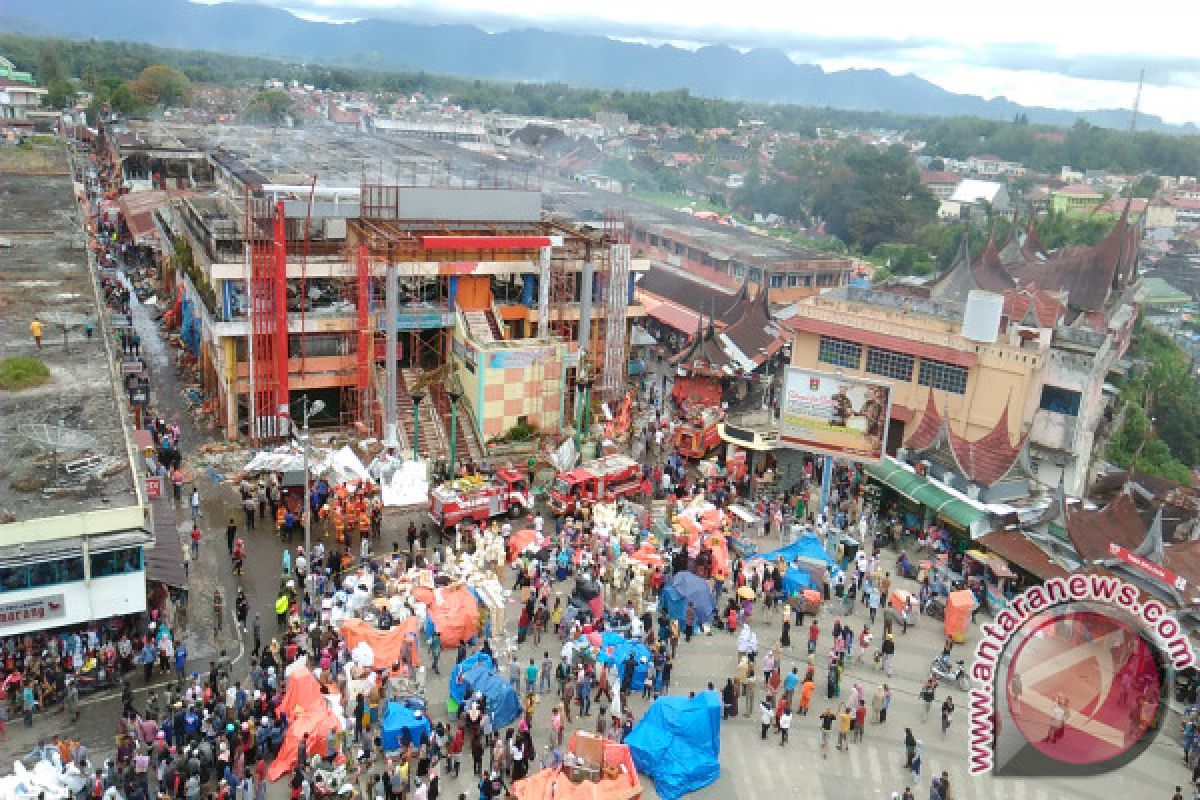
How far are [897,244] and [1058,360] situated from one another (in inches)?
2434

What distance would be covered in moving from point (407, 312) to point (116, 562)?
1668 cm

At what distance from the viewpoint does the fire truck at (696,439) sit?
1372 inches

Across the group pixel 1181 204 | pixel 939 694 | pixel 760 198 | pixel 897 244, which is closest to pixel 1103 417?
pixel 939 694

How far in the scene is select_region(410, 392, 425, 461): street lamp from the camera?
31383 mm

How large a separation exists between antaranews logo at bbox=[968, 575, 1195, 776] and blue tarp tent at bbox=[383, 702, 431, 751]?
978 cm

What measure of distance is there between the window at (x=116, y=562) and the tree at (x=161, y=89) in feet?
350

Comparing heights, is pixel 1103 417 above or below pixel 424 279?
below

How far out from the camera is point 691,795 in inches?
717

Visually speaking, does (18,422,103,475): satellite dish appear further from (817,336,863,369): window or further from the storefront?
(817,336,863,369): window

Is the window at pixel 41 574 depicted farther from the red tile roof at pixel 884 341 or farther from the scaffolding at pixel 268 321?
the red tile roof at pixel 884 341

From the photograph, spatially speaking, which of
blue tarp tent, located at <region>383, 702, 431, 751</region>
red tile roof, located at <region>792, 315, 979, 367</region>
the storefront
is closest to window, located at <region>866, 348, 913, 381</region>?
red tile roof, located at <region>792, 315, 979, 367</region>

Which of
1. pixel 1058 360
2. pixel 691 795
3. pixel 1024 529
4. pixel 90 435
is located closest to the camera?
pixel 691 795

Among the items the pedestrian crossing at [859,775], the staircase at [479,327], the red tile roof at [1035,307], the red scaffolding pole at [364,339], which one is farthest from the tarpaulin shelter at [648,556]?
the red tile roof at [1035,307]

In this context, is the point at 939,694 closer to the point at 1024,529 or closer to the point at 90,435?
the point at 1024,529
